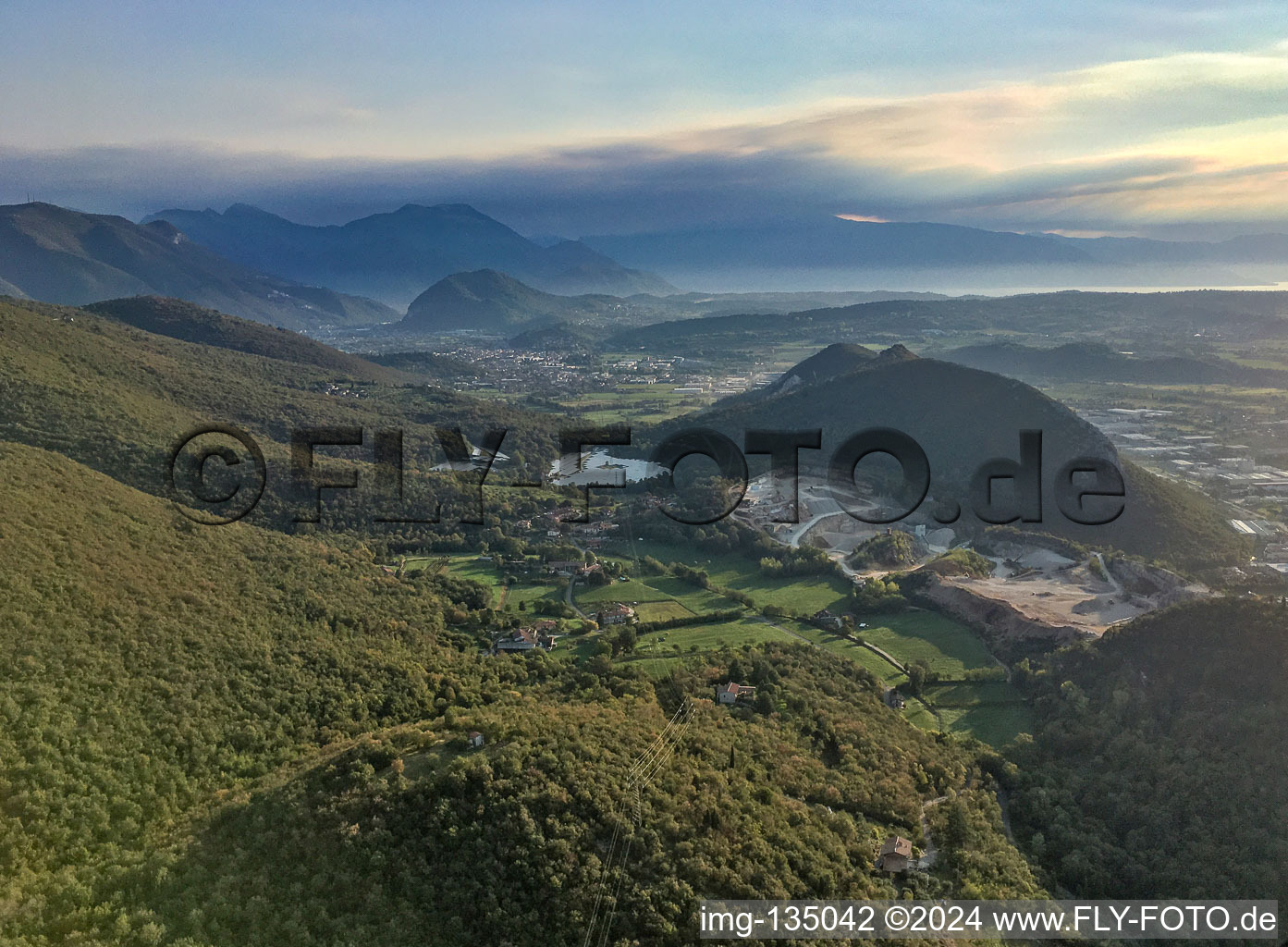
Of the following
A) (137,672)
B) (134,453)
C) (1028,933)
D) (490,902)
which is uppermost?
(134,453)

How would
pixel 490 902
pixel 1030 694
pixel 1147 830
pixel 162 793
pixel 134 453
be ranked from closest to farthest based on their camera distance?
1. pixel 490 902
2. pixel 162 793
3. pixel 1147 830
4. pixel 1030 694
5. pixel 134 453

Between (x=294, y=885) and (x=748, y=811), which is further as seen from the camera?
(x=748, y=811)

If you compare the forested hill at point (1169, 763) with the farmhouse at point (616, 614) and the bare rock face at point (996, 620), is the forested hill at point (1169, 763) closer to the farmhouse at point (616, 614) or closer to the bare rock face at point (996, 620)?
the bare rock face at point (996, 620)

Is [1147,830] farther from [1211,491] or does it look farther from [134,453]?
[1211,491]

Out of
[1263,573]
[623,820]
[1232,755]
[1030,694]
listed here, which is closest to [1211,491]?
[1263,573]

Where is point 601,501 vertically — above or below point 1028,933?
above

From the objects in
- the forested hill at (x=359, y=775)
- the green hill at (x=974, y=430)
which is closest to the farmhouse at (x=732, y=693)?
the forested hill at (x=359, y=775)

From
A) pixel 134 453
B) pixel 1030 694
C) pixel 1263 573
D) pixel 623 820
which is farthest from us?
pixel 1263 573
